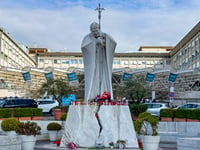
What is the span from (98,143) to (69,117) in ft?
4.75

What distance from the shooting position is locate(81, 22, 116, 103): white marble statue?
44.7ft

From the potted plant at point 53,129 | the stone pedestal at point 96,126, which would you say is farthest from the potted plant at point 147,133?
the potted plant at point 53,129

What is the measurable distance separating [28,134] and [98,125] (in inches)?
96.1

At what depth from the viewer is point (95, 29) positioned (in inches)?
527

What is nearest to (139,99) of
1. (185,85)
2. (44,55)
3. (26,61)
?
(185,85)

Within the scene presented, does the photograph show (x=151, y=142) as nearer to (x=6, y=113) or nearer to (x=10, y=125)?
(x=10, y=125)

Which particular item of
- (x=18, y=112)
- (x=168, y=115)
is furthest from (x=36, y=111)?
(x=168, y=115)

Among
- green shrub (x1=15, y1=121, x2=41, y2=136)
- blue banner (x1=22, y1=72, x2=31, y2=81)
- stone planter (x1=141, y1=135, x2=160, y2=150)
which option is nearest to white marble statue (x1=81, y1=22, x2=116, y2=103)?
green shrub (x1=15, y1=121, x2=41, y2=136)

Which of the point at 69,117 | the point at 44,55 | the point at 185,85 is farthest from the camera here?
the point at 44,55

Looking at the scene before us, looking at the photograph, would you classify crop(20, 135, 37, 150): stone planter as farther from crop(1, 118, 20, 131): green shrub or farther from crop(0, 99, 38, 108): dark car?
crop(0, 99, 38, 108): dark car

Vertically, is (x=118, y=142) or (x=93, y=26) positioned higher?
(x=93, y=26)

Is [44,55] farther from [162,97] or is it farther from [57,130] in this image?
[57,130]

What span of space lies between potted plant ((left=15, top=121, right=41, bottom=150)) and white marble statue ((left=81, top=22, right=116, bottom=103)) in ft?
9.55

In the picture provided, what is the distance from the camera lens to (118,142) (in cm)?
1163
